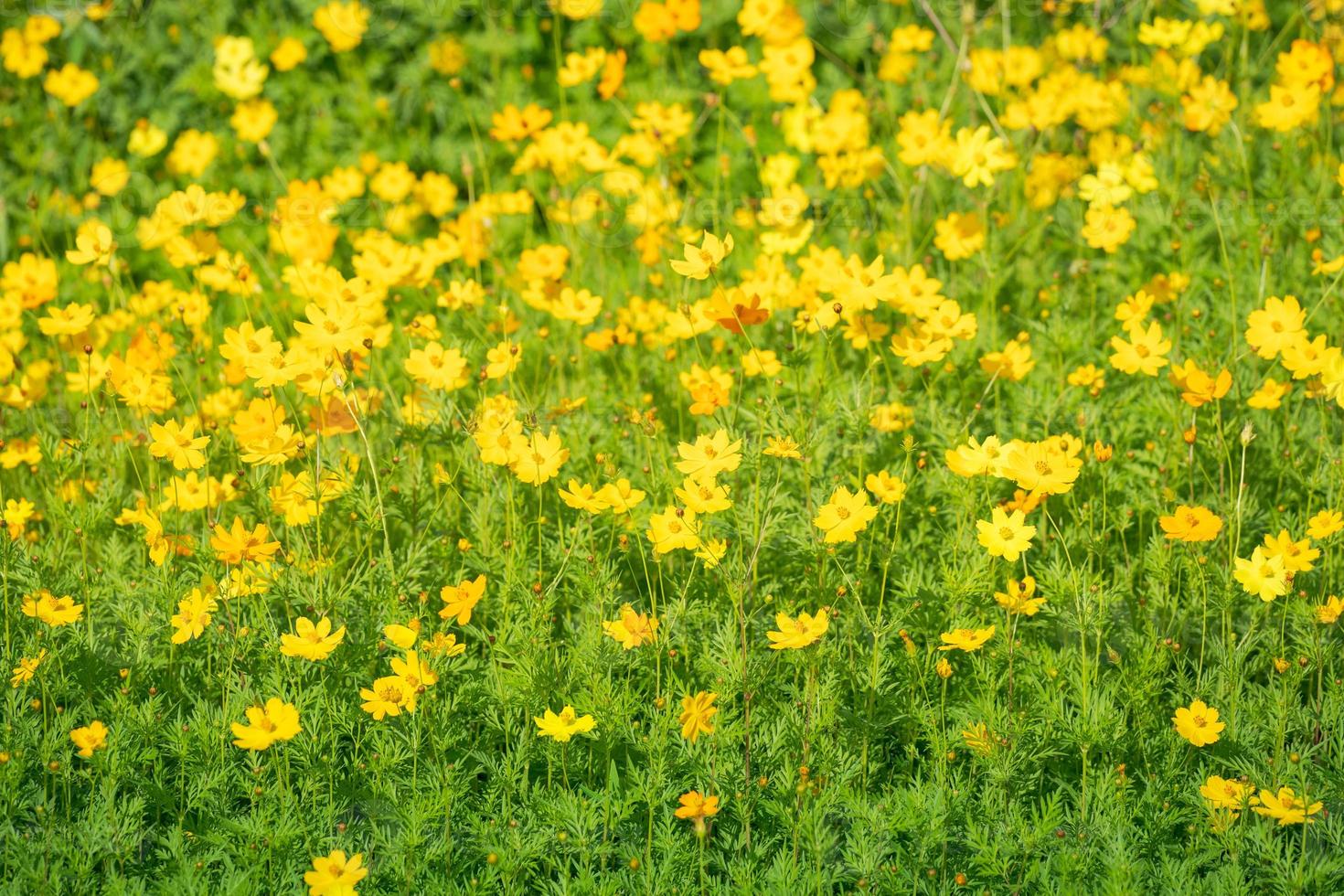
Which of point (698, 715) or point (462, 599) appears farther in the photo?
A: point (462, 599)

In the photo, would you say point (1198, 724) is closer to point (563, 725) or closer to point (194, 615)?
point (563, 725)

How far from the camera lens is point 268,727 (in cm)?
206

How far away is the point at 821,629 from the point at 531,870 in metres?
0.60

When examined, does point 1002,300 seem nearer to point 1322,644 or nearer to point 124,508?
point 1322,644

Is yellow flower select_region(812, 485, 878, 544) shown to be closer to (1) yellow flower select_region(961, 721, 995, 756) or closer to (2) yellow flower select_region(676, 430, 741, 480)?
(2) yellow flower select_region(676, 430, 741, 480)

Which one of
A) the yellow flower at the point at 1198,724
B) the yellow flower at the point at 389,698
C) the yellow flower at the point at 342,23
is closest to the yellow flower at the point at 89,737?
the yellow flower at the point at 389,698

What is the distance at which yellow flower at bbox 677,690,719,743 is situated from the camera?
210 centimetres

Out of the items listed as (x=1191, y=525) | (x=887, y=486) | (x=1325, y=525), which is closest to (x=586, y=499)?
(x=887, y=486)

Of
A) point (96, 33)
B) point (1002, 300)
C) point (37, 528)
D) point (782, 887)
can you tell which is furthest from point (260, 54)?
point (782, 887)

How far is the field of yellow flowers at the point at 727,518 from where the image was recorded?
7.04ft

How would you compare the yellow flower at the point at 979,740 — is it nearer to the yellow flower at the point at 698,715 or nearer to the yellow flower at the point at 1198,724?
the yellow flower at the point at 1198,724

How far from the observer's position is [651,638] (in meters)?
2.30

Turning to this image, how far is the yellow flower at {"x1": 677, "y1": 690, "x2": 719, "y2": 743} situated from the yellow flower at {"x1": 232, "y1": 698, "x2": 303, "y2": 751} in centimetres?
60

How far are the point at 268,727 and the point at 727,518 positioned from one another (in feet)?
3.26
